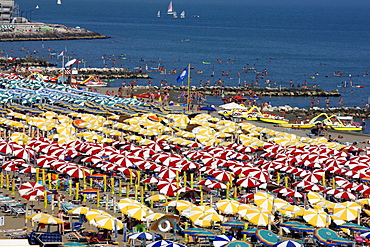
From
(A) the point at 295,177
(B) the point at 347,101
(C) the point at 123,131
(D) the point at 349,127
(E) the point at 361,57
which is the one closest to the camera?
(A) the point at 295,177

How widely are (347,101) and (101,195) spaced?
54782mm

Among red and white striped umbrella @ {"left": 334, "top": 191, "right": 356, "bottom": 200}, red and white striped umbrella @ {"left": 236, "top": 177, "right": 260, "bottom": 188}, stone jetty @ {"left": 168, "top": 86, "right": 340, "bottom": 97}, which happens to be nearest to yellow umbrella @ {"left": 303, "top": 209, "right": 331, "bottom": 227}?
red and white striped umbrella @ {"left": 334, "top": 191, "right": 356, "bottom": 200}

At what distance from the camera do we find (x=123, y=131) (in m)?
50.4

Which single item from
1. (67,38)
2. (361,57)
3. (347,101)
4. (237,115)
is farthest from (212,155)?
(67,38)

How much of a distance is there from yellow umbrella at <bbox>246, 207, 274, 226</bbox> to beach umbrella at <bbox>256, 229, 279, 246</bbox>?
4.60 ft

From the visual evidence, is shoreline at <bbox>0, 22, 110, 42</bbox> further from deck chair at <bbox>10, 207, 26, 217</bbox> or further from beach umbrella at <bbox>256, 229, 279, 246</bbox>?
beach umbrella at <bbox>256, 229, 279, 246</bbox>

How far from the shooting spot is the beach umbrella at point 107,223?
27.8m

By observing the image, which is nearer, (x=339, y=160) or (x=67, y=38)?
(x=339, y=160)

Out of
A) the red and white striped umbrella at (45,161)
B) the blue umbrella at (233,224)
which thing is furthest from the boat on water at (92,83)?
the blue umbrella at (233,224)

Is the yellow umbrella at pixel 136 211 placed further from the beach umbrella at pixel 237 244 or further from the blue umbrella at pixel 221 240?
the beach umbrella at pixel 237 244

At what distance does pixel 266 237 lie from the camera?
2688cm

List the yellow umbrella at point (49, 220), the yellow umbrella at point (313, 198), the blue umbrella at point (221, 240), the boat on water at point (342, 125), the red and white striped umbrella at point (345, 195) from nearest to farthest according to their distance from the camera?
the blue umbrella at point (221, 240) → the yellow umbrella at point (49, 220) → the yellow umbrella at point (313, 198) → the red and white striped umbrella at point (345, 195) → the boat on water at point (342, 125)

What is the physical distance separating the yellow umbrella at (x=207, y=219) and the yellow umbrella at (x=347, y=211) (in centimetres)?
504

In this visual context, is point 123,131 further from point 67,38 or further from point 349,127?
point 67,38
